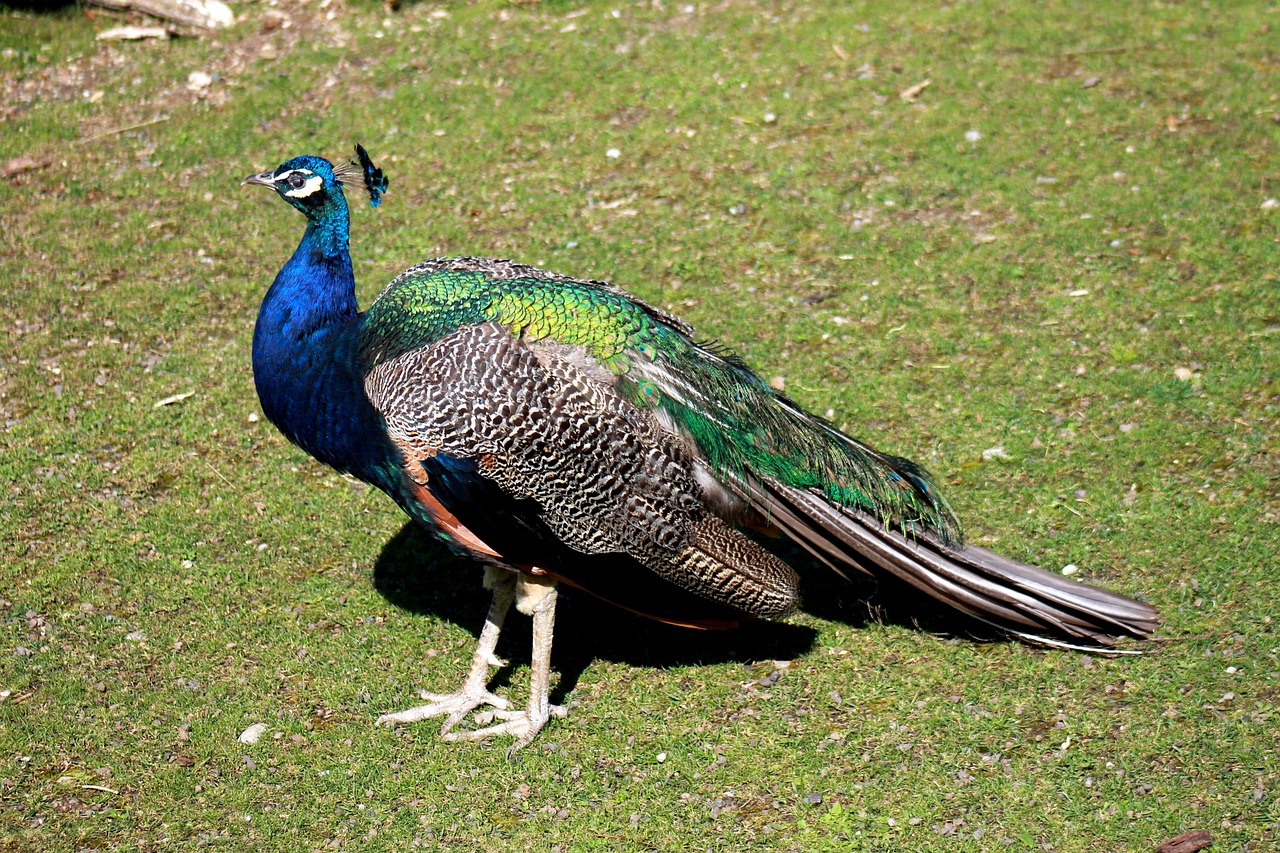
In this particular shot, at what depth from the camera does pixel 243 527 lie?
6.02 metres

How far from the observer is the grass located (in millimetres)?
4676

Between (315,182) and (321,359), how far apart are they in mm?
695

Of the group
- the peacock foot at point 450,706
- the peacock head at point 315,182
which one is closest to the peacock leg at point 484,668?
the peacock foot at point 450,706

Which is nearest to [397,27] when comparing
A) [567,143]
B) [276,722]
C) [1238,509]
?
[567,143]

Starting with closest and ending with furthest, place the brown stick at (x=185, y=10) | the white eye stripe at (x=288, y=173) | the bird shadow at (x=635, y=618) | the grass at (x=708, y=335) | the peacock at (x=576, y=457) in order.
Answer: the peacock at (x=576, y=457) < the grass at (x=708, y=335) < the white eye stripe at (x=288, y=173) < the bird shadow at (x=635, y=618) < the brown stick at (x=185, y=10)

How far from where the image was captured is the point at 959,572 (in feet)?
16.2

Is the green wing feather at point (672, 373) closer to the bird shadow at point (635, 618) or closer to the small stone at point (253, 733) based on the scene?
the bird shadow at point (635, 618)

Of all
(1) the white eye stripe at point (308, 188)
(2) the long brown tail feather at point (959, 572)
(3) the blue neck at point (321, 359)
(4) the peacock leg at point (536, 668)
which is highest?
(1) the white eye stripe at point (308, 188)

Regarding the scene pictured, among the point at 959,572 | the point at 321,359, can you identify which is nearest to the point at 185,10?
the point at 321,359

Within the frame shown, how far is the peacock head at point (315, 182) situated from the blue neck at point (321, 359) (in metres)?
0.02

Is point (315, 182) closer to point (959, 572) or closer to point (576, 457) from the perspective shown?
point (576, 457)

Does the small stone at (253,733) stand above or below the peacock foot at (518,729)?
below

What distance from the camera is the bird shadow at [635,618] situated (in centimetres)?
536

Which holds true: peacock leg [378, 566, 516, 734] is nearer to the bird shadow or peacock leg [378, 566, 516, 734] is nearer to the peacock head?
the bird shadow
